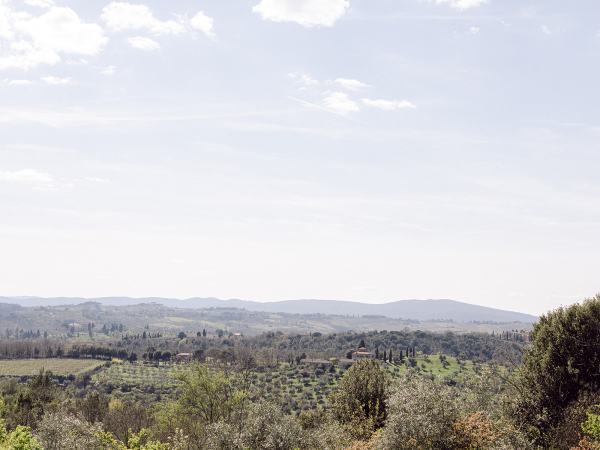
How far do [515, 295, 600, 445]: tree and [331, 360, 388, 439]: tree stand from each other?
1449 centimetres

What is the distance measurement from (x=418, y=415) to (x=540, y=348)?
1433 cm

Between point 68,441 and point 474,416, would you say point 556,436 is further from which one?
point 68,441

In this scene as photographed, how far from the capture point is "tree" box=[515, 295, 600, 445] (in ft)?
128

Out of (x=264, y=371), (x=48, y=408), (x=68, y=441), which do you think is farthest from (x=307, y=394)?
(x=68, y=441)

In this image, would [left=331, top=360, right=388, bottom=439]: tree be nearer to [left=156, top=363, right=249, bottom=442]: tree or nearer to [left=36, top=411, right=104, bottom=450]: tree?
[left=156, top=363, right=249, bottom=442]: tree

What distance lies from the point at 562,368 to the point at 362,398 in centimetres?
1937

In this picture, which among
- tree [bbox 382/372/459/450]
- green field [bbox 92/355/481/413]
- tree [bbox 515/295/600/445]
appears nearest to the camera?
tree [bbox 382/372/459/450]

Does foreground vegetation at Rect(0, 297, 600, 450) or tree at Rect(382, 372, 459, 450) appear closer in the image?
tree at Rect(382, 372, 459, 450)

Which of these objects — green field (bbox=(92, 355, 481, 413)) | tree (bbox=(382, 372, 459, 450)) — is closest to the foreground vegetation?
tree (bbox=(382, 372, 459, 450))

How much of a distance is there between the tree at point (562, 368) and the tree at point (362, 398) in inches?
570

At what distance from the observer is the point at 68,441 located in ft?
132

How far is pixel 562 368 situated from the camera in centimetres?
3953

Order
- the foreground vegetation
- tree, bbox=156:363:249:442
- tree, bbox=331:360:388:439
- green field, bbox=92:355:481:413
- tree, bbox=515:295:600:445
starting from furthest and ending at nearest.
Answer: green field, bbox=92:355:481:413, tree, bbox=156:363:249:442, tree, bbox=331:360:388:439, tree, bbox=515:295:600:445, the foreground vegetation

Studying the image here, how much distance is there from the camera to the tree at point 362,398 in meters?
51.3
